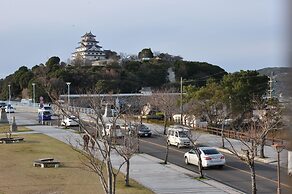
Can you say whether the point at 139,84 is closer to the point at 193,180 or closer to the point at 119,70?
the point at 119,70

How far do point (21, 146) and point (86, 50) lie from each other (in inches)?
3419

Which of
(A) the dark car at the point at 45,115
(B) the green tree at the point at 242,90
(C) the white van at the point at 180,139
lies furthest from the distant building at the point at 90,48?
(C) the white van at the point at 180,139

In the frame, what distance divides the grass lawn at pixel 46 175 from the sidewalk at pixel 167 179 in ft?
2.35

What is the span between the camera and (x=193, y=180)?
17.6 m

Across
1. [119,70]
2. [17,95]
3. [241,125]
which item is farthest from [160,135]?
[17,95]

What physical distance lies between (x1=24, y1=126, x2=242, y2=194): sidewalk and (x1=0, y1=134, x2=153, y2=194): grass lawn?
0.72 metres

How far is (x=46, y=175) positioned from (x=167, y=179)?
16.5 ft

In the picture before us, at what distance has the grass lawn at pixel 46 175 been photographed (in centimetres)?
1592

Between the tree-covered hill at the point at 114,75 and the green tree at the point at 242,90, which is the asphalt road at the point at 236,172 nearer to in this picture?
the green tree at the point at 242,90

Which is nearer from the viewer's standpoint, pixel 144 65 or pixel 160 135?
pixel 160 135

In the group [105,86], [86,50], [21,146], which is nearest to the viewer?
[21,146]

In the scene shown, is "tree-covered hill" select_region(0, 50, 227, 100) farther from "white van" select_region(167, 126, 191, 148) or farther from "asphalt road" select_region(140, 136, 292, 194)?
"asphalt road" select_region(140, 136, 292, 194)

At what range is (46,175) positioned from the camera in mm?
18844

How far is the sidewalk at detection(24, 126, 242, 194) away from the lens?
1572 centimetres
